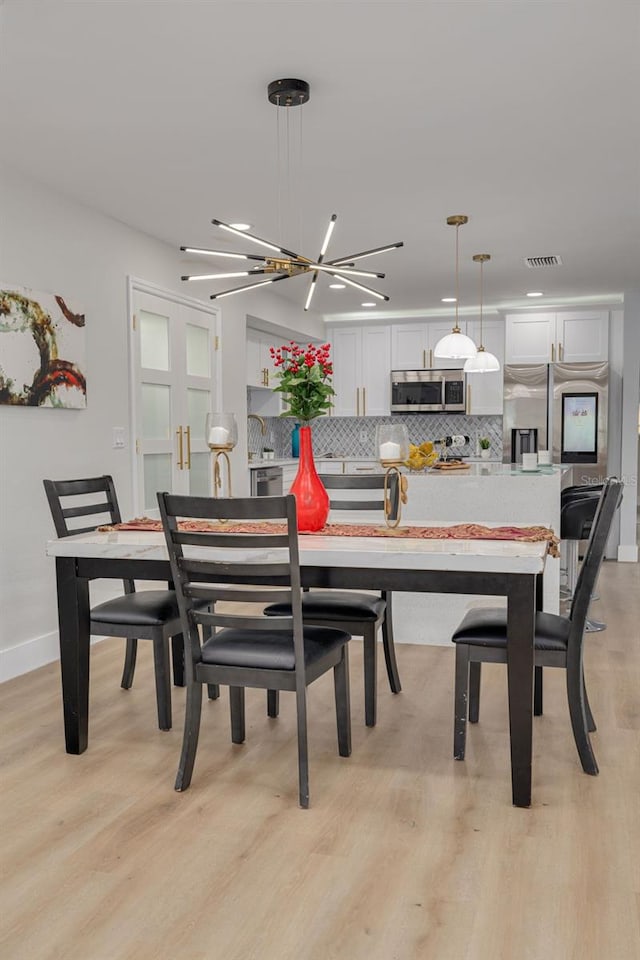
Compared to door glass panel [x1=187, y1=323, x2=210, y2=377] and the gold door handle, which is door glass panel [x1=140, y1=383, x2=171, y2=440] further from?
door glass panel [x1=187, y1=323, x2=210, y2=377]

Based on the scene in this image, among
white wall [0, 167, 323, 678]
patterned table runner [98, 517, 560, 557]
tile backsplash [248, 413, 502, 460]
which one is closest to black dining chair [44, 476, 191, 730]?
patterned table runner [98, 517, 560, 557]

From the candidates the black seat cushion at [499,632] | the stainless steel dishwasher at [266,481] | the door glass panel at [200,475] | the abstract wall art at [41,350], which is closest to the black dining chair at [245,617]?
the black seat cushion at [499,632]

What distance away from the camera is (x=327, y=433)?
9055 millimetres

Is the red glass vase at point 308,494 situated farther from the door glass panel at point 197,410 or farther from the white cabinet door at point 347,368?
the white cabinet door at point 347,368

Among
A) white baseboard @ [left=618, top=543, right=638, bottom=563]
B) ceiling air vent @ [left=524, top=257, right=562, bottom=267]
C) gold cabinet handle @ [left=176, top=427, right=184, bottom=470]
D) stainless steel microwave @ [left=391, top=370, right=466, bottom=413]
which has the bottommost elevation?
white baseboard @ [left=618, top=543, right=638, bottom=563]

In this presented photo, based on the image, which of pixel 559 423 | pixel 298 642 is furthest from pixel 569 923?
pixel 559 423

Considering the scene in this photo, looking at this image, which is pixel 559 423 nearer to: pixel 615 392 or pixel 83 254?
pixel 615 392

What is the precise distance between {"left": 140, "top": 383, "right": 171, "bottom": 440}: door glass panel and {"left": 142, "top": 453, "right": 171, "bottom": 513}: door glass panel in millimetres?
132

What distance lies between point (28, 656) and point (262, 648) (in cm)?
202

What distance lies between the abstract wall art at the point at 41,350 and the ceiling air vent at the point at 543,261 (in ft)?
10.8

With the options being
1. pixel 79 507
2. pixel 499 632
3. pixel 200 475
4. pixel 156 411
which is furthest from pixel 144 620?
pixel 200 475

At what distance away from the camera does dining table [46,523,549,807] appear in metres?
2.30

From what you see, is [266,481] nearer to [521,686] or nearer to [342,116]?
[342,116]

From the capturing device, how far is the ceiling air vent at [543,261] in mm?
5734
